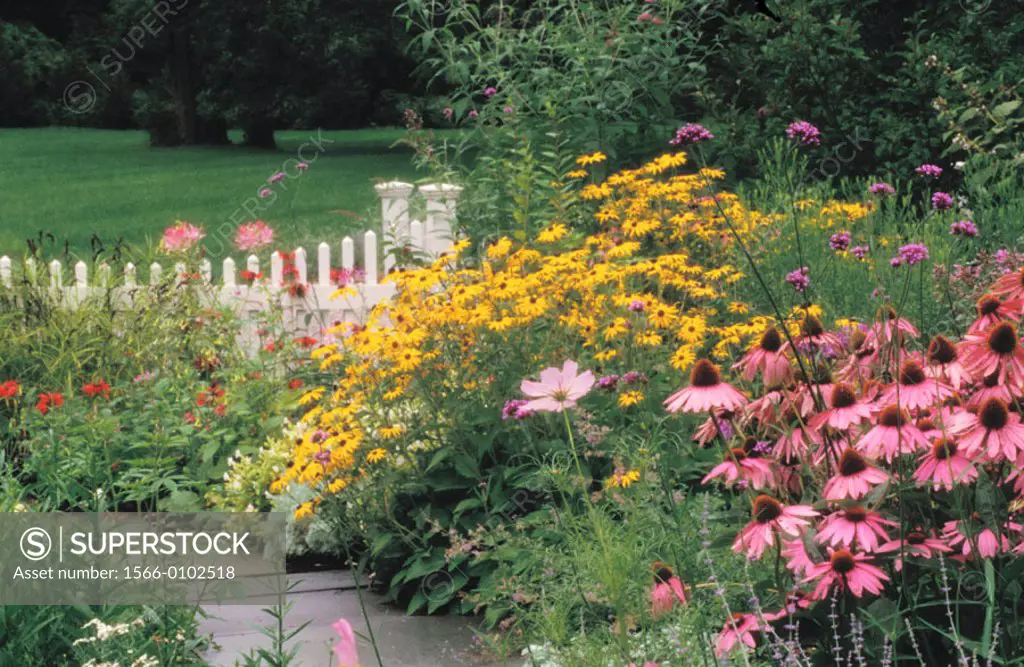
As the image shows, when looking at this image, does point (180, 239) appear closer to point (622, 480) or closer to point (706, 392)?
point (622, 480)

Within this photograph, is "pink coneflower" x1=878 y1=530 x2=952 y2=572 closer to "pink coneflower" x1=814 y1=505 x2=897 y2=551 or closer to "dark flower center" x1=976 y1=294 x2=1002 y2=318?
"pink coneflower" x1=814 y1=505 x2=897 y2=551

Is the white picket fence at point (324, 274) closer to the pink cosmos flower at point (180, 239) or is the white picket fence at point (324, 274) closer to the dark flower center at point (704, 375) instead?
the pink cosmos flower at point (180, 239)

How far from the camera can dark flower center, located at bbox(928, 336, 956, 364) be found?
2285 mm

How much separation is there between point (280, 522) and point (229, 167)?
15753mm

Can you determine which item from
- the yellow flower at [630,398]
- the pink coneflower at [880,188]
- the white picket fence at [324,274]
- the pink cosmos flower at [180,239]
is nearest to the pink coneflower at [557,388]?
the yellow flower at [630,398]

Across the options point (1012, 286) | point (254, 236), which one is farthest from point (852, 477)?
point (254, 236)

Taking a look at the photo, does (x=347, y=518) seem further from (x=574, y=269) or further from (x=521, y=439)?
(x=574, y=269)

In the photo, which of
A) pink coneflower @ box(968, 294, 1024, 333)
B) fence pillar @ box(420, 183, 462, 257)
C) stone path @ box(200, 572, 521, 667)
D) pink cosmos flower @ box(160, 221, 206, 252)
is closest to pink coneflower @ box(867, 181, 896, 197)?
pink coneflower @ box(968, 294, 1024, 333)

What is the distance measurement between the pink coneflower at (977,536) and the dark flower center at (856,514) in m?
0.17

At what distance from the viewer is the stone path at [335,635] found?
346 cm

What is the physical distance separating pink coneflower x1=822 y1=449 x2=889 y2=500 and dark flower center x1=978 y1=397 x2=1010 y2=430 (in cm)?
19

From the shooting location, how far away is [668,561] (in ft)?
9.60

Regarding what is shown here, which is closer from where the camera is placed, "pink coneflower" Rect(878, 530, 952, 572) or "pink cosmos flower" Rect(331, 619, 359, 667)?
"pink cosmos flower" Rect(331, 619, 359, 667)

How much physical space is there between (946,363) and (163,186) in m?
16.7
